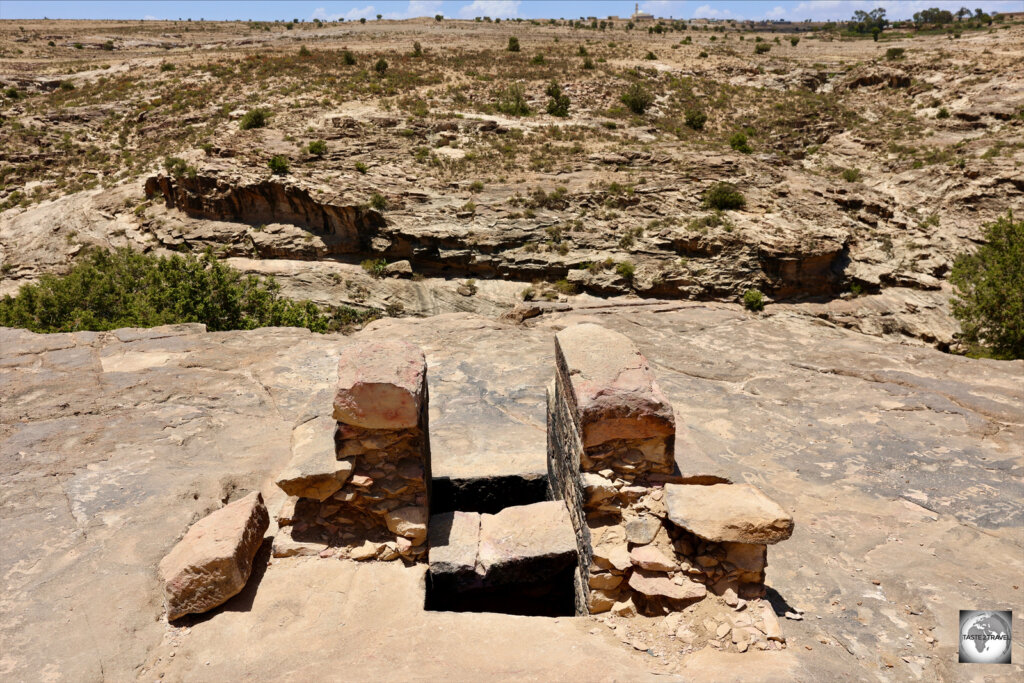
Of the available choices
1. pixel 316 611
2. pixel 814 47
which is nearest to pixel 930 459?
pixel 316 611

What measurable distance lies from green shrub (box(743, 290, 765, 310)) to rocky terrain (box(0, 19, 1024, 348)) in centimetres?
67

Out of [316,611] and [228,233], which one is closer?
[316,611]

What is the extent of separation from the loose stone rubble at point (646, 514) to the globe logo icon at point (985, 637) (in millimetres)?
1446

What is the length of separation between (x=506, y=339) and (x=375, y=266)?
9.90m

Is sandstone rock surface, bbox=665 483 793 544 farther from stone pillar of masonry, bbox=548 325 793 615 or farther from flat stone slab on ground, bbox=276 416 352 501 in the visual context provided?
flat stone slab on ground, bbox=276 416 352 501

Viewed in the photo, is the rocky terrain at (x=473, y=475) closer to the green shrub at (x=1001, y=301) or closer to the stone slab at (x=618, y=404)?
the stone slab at (x=618, y=404)

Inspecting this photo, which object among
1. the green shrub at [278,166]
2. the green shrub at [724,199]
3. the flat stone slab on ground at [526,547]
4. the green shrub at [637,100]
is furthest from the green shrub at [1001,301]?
the green shrub at [278,166]

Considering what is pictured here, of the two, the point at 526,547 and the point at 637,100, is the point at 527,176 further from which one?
the point at 526,547

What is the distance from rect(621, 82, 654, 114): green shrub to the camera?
29.8 m

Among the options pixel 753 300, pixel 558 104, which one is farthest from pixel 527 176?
pixel 753 300

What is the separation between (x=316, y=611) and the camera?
4648mm

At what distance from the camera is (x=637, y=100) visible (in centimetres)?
2983

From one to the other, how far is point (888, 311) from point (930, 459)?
506 inches

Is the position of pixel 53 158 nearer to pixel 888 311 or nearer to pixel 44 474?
pixel 44 474
